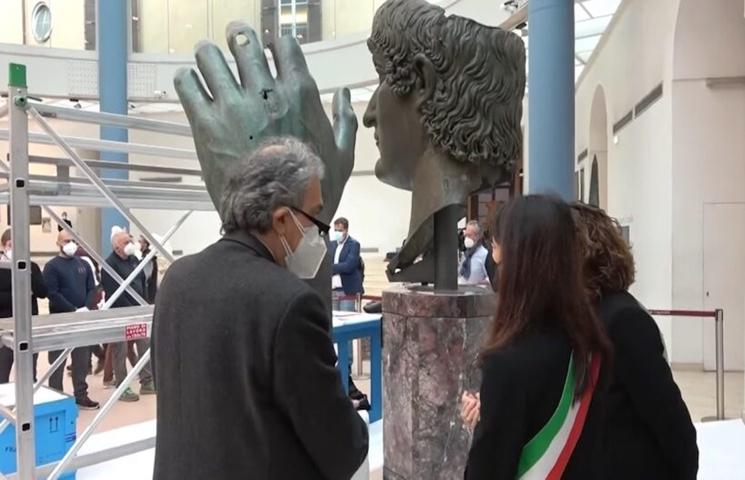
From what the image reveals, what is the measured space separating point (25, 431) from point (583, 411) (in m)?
2.11

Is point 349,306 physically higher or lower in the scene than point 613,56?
lower

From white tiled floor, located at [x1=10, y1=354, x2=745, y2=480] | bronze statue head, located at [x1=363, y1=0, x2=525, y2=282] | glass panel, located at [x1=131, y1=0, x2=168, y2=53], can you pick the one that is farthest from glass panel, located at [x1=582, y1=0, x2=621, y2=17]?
glass panel, located at [x1=131, y1=0, x2=168, y2=53]

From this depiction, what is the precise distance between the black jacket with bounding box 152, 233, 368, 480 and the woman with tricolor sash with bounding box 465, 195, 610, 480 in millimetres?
273

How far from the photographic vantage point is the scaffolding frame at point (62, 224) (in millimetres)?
2518

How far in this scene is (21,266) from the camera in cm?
252

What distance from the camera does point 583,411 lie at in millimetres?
1388

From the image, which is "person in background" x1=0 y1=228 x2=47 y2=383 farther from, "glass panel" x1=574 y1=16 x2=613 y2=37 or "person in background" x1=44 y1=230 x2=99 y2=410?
"glass panel" x1=574 y1=16 x2=613 y2=37

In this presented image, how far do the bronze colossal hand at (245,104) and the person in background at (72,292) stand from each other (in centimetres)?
354

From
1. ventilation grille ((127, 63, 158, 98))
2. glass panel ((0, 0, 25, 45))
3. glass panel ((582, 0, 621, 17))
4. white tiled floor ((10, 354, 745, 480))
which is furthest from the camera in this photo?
glass panel ((0, 0, 25, 45))

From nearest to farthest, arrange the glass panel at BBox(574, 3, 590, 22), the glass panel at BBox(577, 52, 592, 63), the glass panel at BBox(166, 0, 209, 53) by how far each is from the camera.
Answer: the glass panel at BBox(574, 3, 590, 22), the glass panel at BBox(577, 52, 592, 63), the glass panel at BBox(166, 0, 209, 53)

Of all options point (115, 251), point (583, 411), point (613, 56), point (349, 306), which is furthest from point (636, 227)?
point (583, 411)

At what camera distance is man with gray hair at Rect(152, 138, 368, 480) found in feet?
4.14

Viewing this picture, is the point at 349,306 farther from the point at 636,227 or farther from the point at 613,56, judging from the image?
the point at 613,56

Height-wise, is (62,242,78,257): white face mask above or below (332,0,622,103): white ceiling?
below
